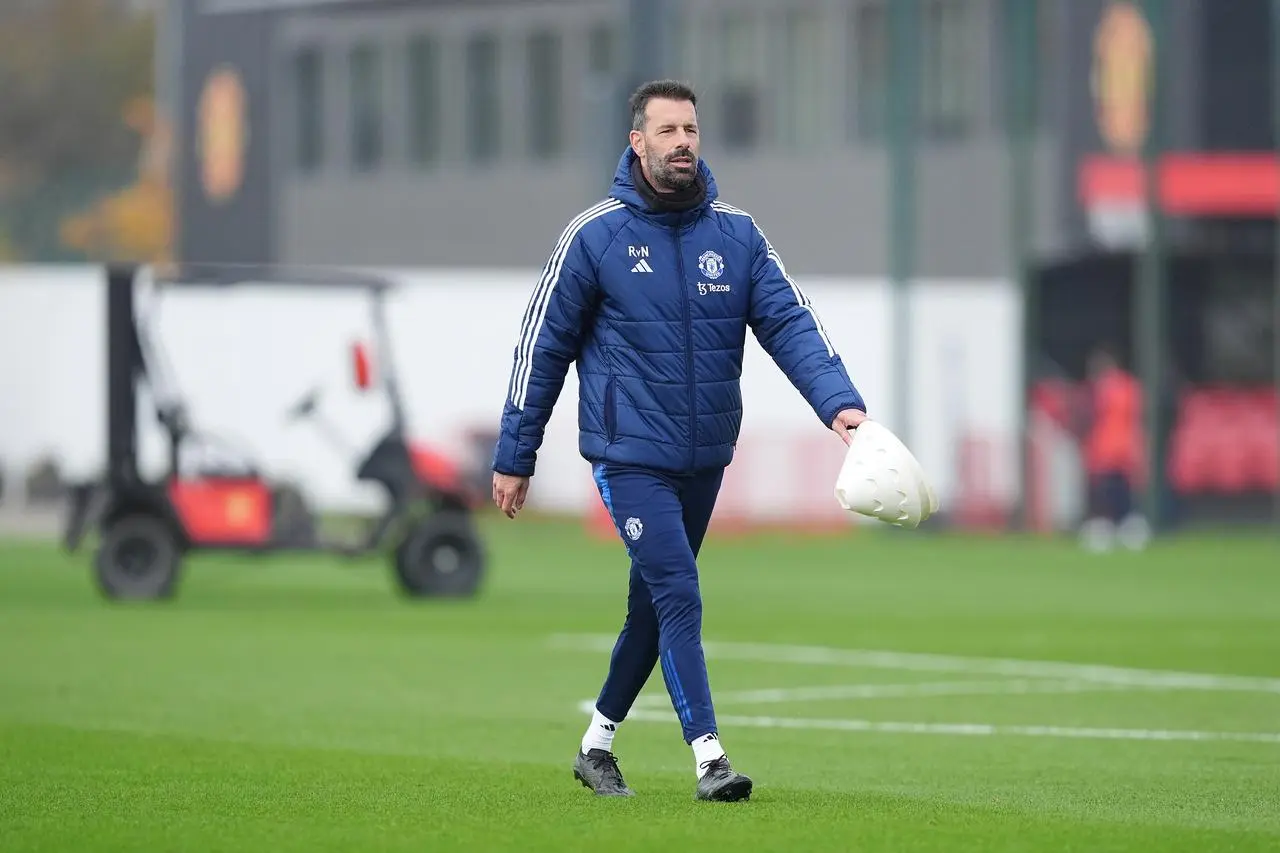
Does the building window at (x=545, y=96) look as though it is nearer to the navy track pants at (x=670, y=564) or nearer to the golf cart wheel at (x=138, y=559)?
the golf cart wheel at (x=138, y=559)

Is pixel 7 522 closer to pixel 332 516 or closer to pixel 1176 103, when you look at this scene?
pixel 332 516

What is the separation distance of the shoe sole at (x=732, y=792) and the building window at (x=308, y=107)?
166 feet

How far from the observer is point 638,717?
12.4 m

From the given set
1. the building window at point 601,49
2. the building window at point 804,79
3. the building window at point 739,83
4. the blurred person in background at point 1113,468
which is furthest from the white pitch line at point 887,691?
the building window at point 601,49

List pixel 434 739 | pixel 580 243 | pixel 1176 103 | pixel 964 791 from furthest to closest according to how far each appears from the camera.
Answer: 1. pixel 1176 103
2. pixel 434 739
3. pixel 964 791
4. pixel 580 243

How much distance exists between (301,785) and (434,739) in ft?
6.06

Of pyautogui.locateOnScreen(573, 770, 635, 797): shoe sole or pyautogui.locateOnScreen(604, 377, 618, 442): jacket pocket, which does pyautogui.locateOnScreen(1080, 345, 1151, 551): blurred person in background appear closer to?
pyautogui.locateOnScreen(573, 770, 635, 797): shoe sole

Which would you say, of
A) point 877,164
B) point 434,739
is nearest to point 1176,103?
point 877,164

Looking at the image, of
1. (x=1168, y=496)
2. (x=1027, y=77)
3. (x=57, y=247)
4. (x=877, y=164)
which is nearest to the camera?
(x=1168, y=496)

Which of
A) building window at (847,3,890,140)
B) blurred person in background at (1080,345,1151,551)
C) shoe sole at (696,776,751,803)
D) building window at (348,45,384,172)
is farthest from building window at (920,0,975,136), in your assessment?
shoe sole at (696,776,751,803)

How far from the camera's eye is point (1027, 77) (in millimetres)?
34344

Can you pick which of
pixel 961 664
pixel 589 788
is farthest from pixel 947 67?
pixel 589 788

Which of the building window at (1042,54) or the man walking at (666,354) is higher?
the building window at (1042,54)

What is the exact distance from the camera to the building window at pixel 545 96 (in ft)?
181
